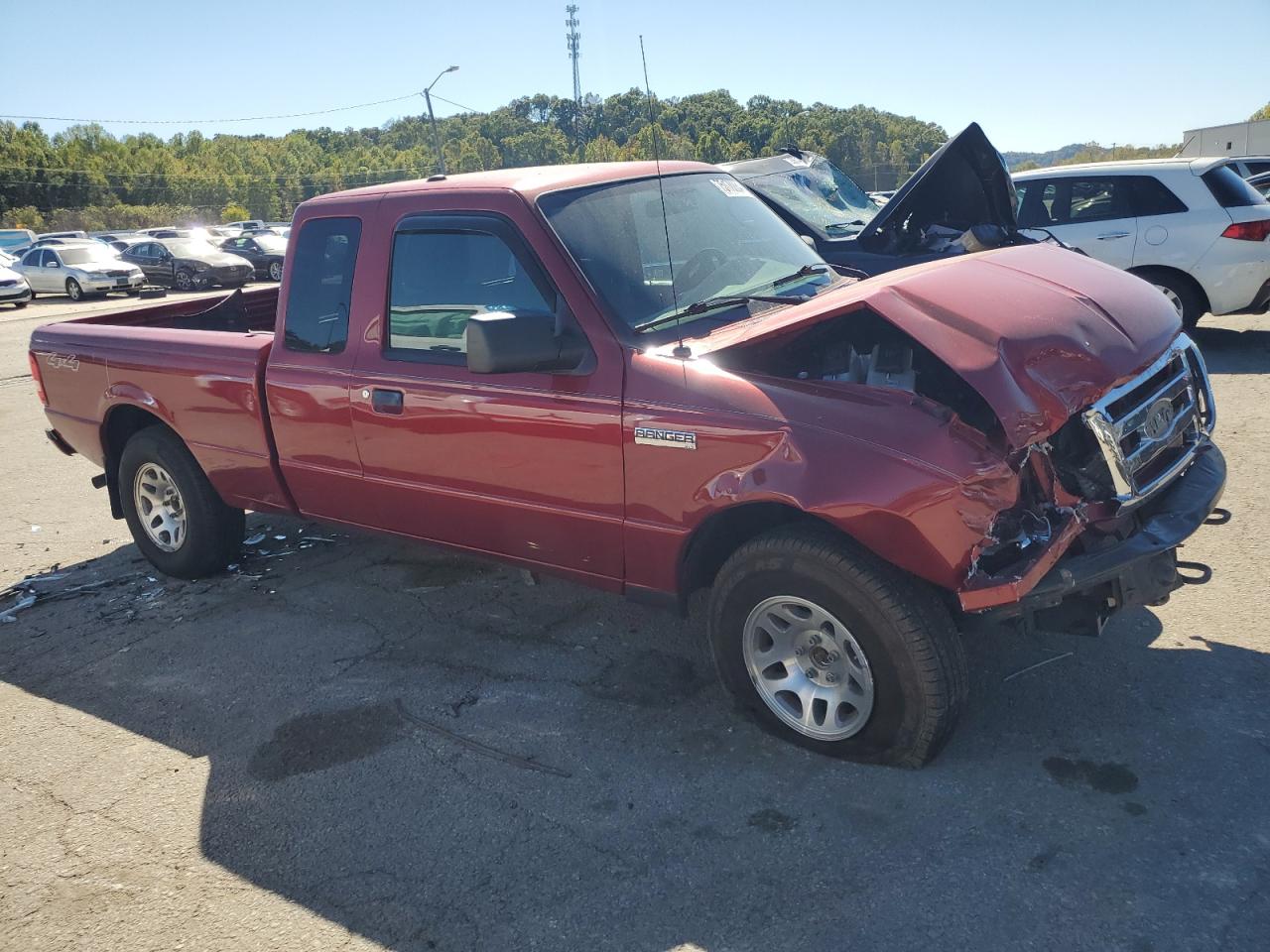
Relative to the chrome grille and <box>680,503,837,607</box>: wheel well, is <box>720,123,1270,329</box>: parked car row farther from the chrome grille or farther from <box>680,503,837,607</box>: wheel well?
<box>680,503,837,607</box>: wheel well

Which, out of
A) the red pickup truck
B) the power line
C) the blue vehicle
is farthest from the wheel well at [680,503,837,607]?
the power line

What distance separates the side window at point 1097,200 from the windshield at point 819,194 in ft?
6.45

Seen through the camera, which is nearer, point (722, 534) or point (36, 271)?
point (722, 534)

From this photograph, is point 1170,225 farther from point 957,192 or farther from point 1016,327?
point 1016,327

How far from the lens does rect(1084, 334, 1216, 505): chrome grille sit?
316 cm

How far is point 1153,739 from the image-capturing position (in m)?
3.37

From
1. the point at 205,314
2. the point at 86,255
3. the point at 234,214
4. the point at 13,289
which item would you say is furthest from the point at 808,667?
the point at 234,214

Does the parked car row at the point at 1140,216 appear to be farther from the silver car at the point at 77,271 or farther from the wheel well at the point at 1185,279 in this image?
the silver car at the point at 77,271

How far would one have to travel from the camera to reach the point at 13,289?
84.2 ft

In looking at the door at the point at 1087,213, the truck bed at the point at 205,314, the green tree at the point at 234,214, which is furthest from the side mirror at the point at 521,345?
the green tree at the point at 234,214

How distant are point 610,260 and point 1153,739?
2602 millimetres

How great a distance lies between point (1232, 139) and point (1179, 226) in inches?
1348

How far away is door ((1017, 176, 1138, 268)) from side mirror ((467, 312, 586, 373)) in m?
7.35

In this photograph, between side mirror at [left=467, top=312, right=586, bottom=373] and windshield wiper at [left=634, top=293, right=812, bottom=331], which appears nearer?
side mirror at [left=467, top=312, right=586, bottom=373]
